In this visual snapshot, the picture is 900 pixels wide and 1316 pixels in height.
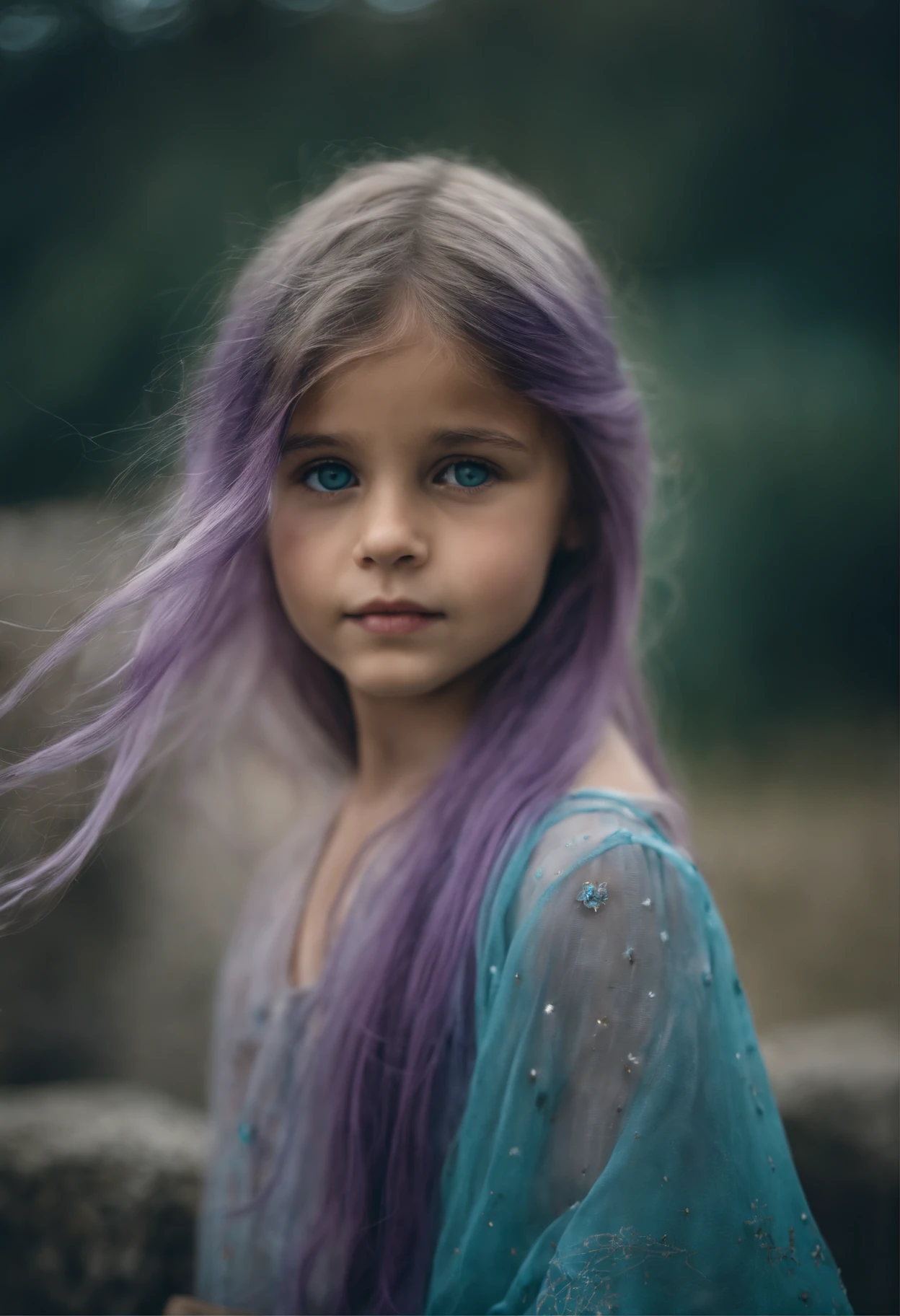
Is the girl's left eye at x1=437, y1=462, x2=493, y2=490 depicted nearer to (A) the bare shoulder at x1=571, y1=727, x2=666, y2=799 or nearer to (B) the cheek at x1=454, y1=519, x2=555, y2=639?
(B) the cheek at x1=454, y1=519, x2=555, y2=639

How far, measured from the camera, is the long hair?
23.4 inches

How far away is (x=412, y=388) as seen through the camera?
58 cm

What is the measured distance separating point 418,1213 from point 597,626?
16.6 inches

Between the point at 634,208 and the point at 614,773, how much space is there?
2.30ft

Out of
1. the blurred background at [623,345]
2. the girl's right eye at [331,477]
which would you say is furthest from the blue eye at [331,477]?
the blurred background at [623,345]

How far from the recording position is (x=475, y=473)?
61cm

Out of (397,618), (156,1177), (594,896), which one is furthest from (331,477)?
(156,1177)

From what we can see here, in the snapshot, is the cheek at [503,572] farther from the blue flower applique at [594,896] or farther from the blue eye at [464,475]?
the blue flower applique at [594,896]

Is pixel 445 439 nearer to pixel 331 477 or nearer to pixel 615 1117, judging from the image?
pixel 331 477

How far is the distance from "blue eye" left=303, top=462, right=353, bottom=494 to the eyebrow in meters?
0.02

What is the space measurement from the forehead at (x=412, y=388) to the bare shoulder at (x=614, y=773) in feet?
0.81

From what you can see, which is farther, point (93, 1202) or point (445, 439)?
point (93, 1202)

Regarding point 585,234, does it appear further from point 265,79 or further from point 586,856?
point 586,856

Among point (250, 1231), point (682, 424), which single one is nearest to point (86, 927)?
point (250, 1231)
